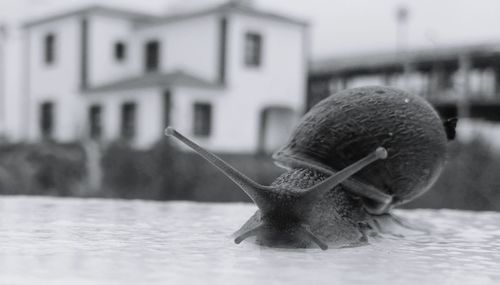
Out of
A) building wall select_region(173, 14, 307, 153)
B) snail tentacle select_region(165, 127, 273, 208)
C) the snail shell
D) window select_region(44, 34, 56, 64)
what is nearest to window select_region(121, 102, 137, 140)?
building wall select_region(173, 14, 307, 153)

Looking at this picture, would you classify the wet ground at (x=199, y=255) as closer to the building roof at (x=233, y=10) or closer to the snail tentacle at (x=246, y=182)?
the snail tentacle at (x=246, y=182)

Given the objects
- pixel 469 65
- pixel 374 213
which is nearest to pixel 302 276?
pixel 374 213

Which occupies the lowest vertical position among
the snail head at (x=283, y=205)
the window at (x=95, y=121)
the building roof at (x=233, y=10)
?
the snail head at (x=283, y=205)

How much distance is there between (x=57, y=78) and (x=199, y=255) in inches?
804

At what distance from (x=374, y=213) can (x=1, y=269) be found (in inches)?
49.7

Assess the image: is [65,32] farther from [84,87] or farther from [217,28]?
[217,28]

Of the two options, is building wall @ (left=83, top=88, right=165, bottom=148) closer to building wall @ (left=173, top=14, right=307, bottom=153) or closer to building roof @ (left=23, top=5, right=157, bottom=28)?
building wall @ (left=173, top=14, right=307, bottom=153)

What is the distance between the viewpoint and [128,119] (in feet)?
61.9

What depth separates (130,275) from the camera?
119 cm

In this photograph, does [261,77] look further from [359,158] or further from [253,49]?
[359,158]

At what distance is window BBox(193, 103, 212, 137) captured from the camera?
699 inches

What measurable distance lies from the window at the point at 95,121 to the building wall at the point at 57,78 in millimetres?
444

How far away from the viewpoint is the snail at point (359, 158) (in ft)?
6.03

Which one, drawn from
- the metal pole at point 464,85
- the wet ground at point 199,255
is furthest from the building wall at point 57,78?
the wet ground at point 199,255
